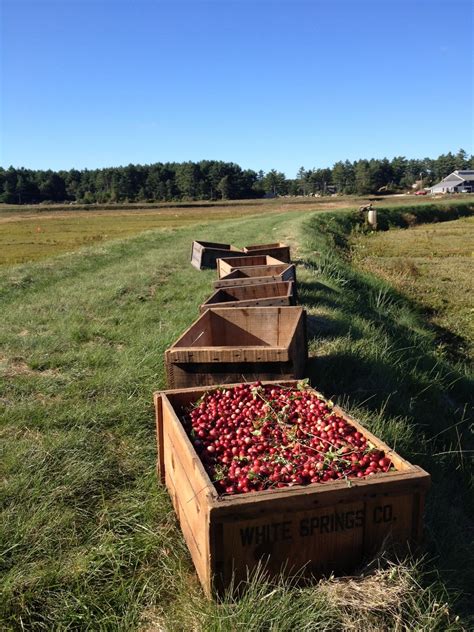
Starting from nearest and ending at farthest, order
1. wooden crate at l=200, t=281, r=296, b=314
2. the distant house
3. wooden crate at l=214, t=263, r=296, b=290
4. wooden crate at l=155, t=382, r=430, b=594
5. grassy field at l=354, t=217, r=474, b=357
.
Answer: wooden crate at l=155, t=382, r=430, b=594 < wooden crate at l=200, t=281, r=296, b=314 < wooden crate at l=214, t=263, r=296, b=290 < grassy field at l=354, t=217, r=474, b=357 < the distant house

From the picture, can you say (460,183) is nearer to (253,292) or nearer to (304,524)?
(253,292)

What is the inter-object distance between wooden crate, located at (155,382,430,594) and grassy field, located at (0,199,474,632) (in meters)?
0.11

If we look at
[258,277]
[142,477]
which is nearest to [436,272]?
[258,277]

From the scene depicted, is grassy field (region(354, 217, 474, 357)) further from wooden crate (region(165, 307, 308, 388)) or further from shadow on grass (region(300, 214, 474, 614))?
wooden crate (region(165, 307, 308, 388))

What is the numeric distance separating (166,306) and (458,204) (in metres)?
48.6

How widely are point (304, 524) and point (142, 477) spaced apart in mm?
1448

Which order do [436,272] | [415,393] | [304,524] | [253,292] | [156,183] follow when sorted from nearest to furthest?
[304,524] → [415,393] → [253,292] → [436,272] → [156,183]

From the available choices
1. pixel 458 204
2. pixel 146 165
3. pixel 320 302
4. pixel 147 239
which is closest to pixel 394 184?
pixel 146 165

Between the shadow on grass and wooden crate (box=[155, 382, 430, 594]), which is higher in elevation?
wooden crate (box=[155, 382, 430, 594])

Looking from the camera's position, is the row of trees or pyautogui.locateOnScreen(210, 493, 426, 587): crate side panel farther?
the row of trees

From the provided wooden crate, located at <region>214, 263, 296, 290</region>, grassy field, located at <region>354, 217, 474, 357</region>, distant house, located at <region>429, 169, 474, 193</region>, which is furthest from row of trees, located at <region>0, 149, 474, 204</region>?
wooden crate, located at <region>214, 263, 296, 290</region>

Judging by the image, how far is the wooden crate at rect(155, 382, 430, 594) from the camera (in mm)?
2318

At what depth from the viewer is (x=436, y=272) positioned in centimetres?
1759

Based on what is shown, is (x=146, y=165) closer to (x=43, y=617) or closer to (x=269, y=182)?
(x=269, y=182)
